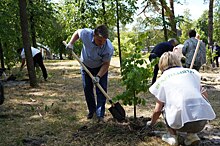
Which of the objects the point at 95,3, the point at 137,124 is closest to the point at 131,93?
the point at 137,124

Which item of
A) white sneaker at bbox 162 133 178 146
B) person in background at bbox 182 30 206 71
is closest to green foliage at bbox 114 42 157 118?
white sneaker at bbox 162 133 178 146

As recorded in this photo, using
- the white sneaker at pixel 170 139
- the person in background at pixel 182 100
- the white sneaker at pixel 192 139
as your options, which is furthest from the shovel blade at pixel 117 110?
the white sneaker at pixel 192 139

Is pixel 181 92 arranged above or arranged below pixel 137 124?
above

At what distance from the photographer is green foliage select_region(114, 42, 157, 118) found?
15.0 feet

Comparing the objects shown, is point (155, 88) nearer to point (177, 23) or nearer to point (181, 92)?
point (181, 92)

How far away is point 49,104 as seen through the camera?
23.3 feet

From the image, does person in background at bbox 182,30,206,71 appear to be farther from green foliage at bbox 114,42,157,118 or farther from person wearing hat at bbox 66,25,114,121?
green foliage at bbox 114,42,157,118

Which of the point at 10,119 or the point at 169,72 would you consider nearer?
the point at 169,72

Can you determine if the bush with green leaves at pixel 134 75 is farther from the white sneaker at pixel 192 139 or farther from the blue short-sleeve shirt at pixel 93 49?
the white sneaker at pixel 192 139

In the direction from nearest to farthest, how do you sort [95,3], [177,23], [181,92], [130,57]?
[181,92] < [130,57] < [177,23] < [95,3]

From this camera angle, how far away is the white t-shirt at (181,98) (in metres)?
3.67

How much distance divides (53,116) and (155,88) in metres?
2.64

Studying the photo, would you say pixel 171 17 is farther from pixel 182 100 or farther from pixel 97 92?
pixel 182 100

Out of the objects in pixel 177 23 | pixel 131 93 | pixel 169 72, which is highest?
pixel 177 23
